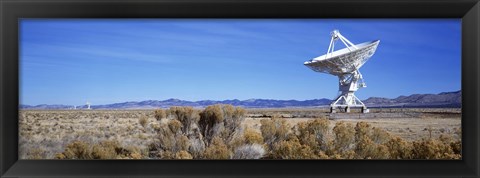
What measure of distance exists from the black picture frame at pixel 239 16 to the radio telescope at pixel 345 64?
2.29ft

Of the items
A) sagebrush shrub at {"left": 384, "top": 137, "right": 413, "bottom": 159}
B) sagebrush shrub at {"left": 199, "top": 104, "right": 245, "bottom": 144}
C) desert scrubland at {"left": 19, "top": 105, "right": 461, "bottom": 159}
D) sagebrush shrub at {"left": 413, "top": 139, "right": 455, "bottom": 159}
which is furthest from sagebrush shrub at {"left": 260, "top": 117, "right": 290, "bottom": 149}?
sagebrush shrub at {"left": 413, "top": 139, "right": 455, "bottom": 159}

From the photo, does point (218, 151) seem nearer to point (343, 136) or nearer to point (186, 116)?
point (186, 116)

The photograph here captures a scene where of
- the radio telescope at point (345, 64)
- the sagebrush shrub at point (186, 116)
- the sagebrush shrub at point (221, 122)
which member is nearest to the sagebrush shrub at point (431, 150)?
the radio telescope at point (345, 64)

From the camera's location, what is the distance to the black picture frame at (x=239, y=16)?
1773mm

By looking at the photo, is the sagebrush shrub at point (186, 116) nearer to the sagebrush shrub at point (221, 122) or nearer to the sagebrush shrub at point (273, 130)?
the sagebrush shrub at point (221, 122)

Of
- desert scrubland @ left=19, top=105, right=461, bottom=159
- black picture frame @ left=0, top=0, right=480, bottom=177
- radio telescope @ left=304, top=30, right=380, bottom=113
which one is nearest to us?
black picture frame @ left=0, top=0, right=480, bottom=177

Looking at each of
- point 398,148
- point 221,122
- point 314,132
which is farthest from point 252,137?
point 398,148

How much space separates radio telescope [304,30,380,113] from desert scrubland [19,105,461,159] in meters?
0.09

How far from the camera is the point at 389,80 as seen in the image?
2.56 metres

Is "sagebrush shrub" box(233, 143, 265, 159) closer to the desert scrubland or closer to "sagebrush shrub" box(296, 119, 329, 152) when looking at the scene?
the desert scrubland

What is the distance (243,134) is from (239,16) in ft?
2.86

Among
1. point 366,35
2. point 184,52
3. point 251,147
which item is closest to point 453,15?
point 366,35

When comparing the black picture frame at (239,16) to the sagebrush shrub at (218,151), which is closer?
the black picture frame at (239,16)

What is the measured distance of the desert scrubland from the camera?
238 cm
